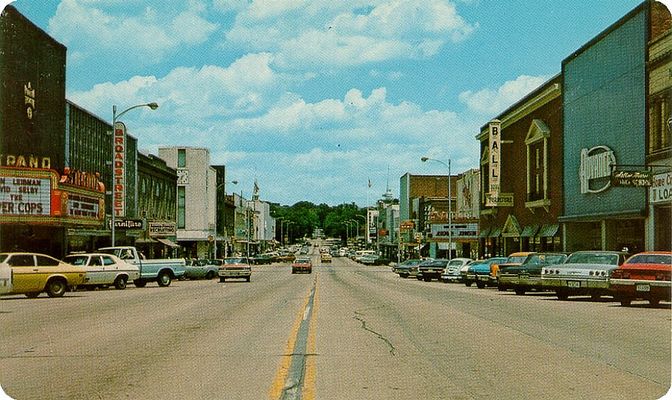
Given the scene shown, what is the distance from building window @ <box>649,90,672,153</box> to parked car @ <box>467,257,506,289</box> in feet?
28.9

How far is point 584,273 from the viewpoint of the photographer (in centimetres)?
2570

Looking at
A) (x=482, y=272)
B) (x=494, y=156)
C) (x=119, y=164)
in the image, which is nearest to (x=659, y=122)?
(x=482, y=272)

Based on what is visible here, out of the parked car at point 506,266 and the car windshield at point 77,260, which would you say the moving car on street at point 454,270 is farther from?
the car windshield at point 77,260

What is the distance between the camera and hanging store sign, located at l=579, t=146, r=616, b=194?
41.6 meters

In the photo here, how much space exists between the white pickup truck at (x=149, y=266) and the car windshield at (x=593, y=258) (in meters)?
20.8

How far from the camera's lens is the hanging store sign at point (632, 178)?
33.7 m

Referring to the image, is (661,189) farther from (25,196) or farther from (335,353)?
(25,196)

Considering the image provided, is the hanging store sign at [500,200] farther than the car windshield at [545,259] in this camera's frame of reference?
Yes

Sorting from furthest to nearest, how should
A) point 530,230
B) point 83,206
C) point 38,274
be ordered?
1. point 530,230
2. point 83,206
3. point 38,274

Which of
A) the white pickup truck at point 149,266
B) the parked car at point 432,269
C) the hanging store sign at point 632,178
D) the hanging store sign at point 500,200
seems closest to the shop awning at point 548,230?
the parked car at point 432,269

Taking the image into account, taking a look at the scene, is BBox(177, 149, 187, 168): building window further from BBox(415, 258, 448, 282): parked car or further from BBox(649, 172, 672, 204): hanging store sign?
BBox(649, 172, 672, 204): hanging store sign

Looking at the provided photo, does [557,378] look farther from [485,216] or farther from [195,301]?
[485,216]

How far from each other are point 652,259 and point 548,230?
97.4 ft

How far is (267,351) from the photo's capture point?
1321cm
